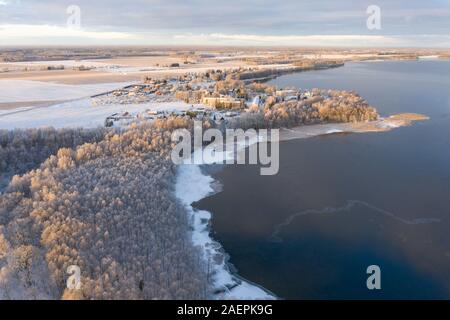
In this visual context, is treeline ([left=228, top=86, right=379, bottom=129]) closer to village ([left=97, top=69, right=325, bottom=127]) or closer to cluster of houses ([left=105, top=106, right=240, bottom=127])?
village ([left=97, top=69, right=325, bottom=127])

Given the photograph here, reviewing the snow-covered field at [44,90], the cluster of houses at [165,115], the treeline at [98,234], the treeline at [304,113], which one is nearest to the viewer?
the treeline at [98,234]

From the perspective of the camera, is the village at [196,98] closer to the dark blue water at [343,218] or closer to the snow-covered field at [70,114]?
the snow-covered field at [70,114]

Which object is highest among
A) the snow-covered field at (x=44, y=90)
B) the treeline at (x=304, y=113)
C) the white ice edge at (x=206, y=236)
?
the snow-covered field at (x=44, y=90)

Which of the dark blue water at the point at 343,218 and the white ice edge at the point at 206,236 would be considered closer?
the white ice edge at the point at 206,236

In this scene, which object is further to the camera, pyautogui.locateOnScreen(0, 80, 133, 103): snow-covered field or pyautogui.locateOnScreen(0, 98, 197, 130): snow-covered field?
pyautogui.locateOnScreen(0, 80, 133, 103): snow-covered field

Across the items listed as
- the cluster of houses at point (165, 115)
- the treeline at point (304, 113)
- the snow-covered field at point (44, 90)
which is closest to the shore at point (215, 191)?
the treeline at point (304, 113)

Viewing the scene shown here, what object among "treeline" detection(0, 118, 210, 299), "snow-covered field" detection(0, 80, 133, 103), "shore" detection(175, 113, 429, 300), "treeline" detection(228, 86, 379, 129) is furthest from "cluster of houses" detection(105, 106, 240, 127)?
"snow-covered field" detection(0, 80, 133, 103)

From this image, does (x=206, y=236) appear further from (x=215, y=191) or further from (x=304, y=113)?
(x=304, y=113)
